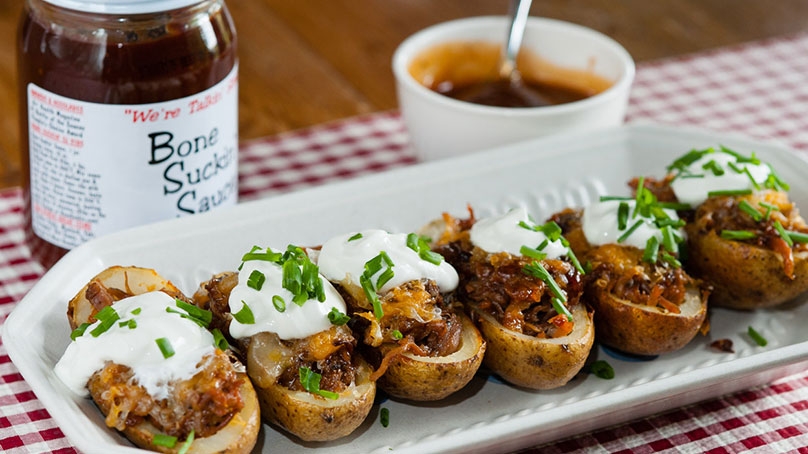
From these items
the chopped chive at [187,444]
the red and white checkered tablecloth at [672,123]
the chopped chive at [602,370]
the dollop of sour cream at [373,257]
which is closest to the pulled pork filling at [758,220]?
the red and white checkered tablecloth at [672,123]

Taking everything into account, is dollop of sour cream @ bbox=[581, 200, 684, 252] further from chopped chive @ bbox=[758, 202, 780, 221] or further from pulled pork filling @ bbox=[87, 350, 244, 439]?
pulled pork filling @ bbox=[87, 350, 244, 439]

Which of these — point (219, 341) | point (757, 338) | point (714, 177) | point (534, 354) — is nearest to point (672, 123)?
point (714, 177)

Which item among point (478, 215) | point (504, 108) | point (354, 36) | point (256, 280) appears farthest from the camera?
point (354, 36)

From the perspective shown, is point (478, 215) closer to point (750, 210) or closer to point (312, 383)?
point (750, 210)

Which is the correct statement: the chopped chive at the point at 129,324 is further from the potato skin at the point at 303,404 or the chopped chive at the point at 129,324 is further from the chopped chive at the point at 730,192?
the chopped chive at the point at 730,192

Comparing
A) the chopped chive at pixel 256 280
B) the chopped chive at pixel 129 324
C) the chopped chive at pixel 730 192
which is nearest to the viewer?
the chopped chive at pixel 129 324

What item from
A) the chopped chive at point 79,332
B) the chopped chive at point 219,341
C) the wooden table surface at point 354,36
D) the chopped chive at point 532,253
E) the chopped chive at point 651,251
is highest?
the chopped chive at point 79,332

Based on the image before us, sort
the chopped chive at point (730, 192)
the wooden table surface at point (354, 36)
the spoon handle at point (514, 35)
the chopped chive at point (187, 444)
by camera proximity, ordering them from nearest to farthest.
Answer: the chopped chive at point (187, 444) < the chopped chive at point (730, 192) < the spoon handle at point (514, 35) < the wooden table surface at point (354, 36)
